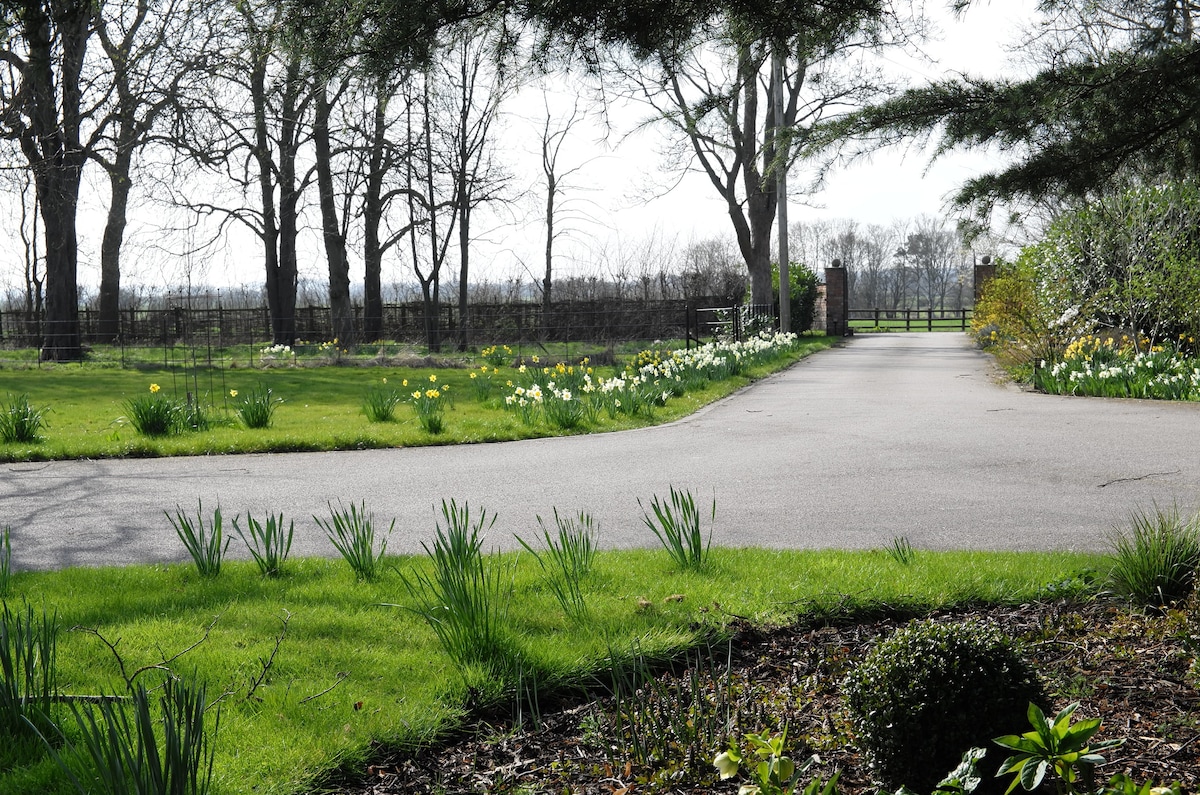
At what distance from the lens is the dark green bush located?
2639mm

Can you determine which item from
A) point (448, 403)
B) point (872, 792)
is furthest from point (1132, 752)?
point (448, 403)

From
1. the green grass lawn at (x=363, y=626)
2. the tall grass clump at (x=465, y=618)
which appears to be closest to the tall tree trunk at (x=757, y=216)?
the green grass lawn at (x=363, y=626)

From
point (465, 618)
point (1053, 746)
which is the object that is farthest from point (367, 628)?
point (1053, 746)

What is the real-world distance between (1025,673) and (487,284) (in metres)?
30.8

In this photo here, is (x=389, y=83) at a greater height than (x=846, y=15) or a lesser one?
lesser

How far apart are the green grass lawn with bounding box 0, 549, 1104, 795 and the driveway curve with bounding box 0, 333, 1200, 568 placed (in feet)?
2.75

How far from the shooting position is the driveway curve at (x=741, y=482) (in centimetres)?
609

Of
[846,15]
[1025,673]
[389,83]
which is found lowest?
[1025,673]

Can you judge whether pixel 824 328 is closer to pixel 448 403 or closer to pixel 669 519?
pixel 448 403

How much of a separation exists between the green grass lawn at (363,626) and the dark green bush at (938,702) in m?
1.12

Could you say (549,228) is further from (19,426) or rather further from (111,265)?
(19,426)

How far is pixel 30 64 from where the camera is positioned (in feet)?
13.6

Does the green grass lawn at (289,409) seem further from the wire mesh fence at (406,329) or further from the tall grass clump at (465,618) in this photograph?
the tall grass clump at (465,618)

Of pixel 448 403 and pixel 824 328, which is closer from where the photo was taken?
pixel 448 403
